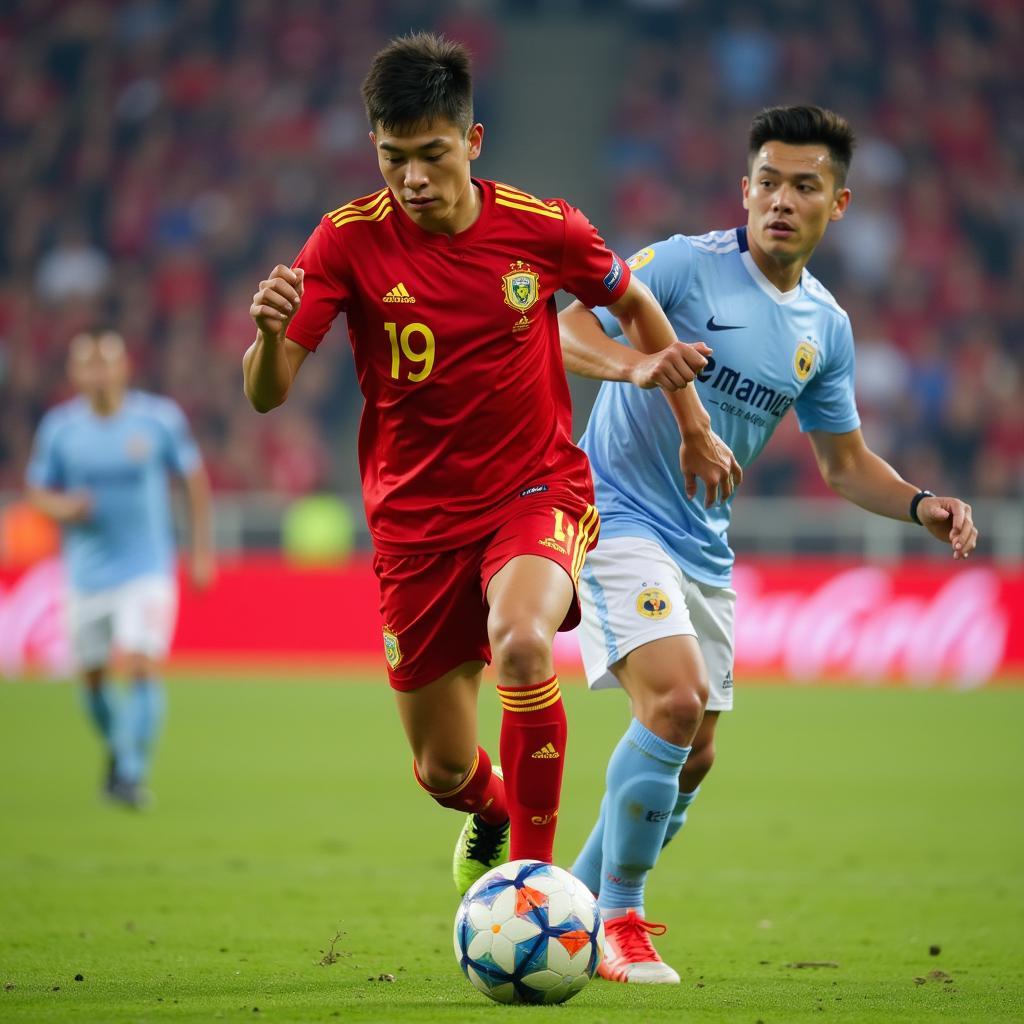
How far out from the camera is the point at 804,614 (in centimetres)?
1741

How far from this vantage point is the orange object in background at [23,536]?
58.4ft

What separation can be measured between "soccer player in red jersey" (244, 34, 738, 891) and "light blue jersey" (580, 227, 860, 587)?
390 millimetres

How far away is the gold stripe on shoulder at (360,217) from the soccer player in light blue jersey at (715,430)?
656 mm

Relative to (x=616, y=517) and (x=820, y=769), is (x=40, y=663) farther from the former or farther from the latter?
(x=616, y=517)

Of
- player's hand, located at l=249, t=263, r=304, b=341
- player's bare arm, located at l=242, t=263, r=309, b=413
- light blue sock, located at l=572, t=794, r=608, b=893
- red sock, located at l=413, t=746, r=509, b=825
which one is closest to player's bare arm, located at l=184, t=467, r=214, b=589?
red sock, located at l=413, t=746, r=509, b=825

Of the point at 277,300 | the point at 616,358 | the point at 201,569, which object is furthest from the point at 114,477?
the point at 277,300

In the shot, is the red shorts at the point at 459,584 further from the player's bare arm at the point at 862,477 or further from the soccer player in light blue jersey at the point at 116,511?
the soccer player in light blue jersey at the point at 116,511

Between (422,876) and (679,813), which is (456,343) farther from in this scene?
(422,876)

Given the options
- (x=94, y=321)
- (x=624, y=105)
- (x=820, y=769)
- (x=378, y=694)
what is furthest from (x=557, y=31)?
(x=820, y=769)

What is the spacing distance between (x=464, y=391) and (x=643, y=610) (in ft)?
2.75

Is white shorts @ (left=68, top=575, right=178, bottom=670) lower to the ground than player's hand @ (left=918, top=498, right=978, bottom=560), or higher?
lower

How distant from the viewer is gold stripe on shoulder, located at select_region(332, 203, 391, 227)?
4996 millimetres

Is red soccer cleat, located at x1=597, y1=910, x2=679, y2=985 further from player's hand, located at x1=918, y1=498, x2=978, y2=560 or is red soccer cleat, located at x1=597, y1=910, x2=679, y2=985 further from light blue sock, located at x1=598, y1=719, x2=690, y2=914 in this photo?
player's hand, located at x1=918, y1=498, x2=978, y2=560

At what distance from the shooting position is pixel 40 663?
17344mm
